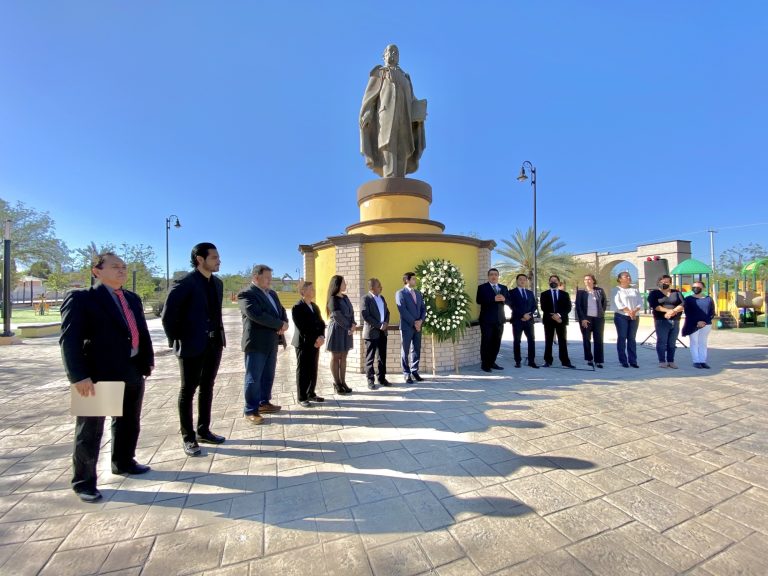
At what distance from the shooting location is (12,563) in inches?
82.0

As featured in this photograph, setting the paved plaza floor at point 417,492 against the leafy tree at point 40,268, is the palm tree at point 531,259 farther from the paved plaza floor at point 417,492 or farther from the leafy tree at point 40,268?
the leafy tree at point 40,268

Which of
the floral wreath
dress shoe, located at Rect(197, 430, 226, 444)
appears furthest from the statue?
dress shoe, located at Rect(197, 430, 226, 444)

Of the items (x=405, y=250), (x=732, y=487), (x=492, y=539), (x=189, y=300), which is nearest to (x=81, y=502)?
(x=189, y=300)

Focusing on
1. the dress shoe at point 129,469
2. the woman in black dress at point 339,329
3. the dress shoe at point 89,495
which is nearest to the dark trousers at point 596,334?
the woman in black dress at point 339,329

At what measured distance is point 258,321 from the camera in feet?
14.6

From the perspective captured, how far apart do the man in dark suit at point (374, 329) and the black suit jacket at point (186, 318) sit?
9.15 feet

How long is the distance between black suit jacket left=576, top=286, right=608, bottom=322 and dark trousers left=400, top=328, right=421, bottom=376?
384cm

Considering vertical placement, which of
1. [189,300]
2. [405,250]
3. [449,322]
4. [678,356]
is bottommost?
[678,356]

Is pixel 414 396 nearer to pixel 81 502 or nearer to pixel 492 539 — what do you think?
pixel 492 539

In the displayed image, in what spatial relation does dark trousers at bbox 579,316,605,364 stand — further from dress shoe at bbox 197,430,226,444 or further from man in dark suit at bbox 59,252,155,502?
man in dark suit at bbox 59,252,155,502

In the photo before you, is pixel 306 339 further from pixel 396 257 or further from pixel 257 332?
pixel 396 257

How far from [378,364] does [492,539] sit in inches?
163

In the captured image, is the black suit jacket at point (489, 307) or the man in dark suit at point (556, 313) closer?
the black suit jacket at point (489, 307)

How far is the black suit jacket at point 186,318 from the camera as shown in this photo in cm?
357
